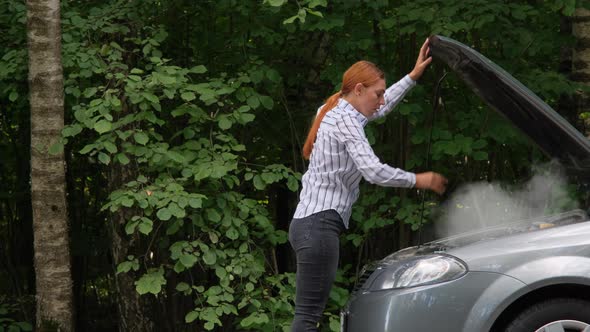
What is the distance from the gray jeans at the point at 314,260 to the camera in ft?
17.2

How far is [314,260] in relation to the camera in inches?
207

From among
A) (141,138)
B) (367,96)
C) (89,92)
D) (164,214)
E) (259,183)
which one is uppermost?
(89,92)

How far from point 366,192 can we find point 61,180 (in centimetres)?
284

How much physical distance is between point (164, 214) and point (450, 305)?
3.11 m

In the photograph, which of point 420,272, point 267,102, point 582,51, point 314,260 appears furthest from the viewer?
point 582,51

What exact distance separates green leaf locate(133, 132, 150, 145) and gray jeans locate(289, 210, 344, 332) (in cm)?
263

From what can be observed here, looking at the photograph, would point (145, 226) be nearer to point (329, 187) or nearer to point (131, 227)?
point (131, 227)

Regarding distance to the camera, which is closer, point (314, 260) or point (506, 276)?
point (506, 276)

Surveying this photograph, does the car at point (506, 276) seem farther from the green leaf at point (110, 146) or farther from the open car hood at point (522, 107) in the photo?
the green leaf at point (110, 146)

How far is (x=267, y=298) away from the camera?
8195mm

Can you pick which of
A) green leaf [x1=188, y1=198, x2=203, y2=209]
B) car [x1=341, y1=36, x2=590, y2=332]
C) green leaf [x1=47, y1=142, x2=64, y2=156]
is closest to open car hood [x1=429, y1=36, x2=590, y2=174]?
car [x1=341, y1=36, x2=590, y2=332]

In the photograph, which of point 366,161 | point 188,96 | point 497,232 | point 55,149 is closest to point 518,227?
point 497,232

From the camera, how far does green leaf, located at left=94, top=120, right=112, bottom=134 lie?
7422mm

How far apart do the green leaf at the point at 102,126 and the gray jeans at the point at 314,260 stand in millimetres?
2577
